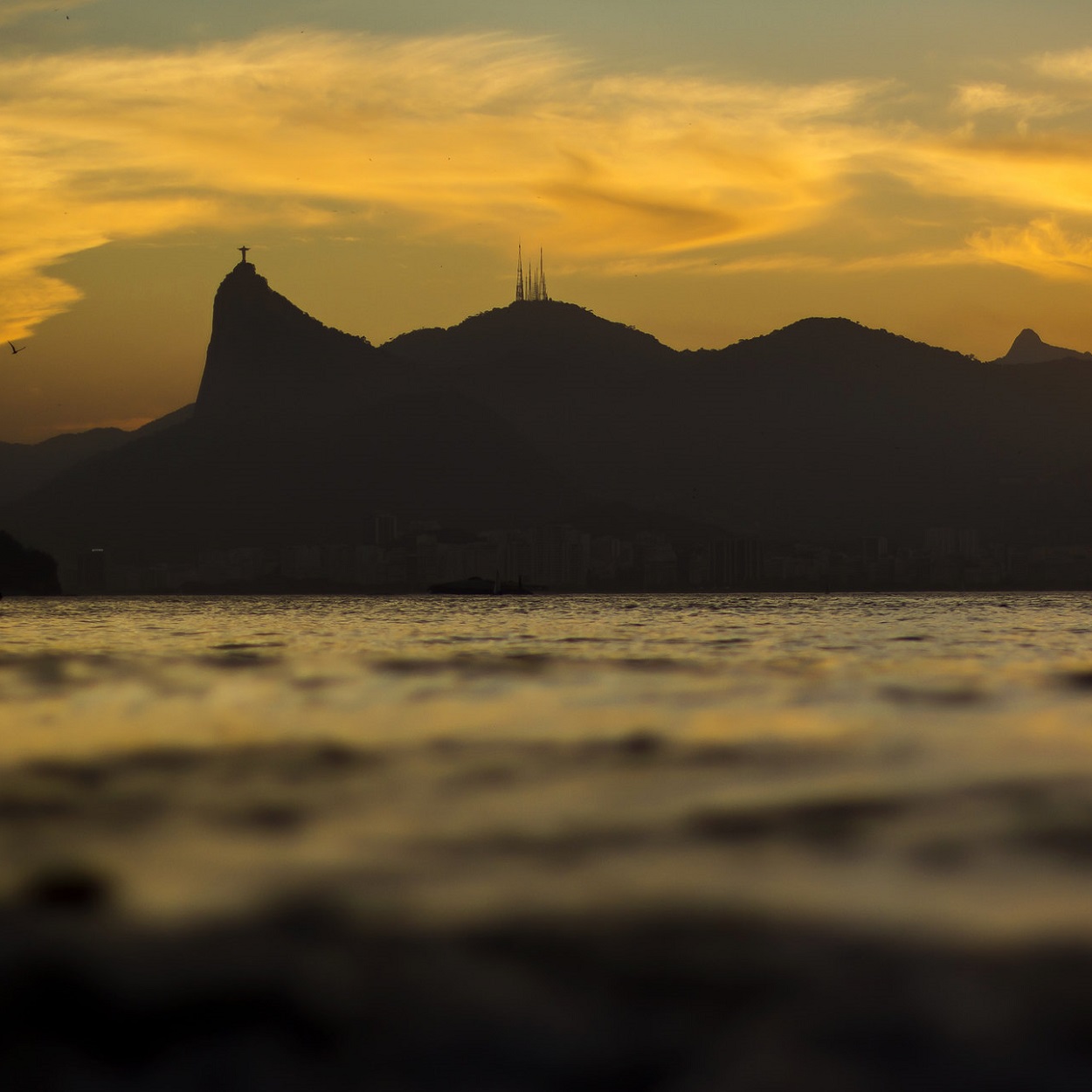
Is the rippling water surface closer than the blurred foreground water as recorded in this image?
No

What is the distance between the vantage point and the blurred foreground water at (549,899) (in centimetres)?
908

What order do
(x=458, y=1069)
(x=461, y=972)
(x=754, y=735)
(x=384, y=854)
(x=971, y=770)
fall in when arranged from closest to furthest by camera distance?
(x=458, y=1069), (x=461, y=972), (x=384, y=854), (x=971, y=770), (x=754, y=735)

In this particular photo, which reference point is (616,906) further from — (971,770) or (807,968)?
(971,770)

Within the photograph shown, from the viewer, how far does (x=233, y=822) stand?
17.6m

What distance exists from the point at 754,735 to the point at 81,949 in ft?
57.9

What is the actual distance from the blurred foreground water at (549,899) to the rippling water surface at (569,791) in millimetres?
87

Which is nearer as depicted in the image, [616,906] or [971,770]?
[616,906]

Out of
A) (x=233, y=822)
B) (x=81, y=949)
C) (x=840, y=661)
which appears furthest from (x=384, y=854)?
(x=840, y=661)

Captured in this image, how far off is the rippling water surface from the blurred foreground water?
0.29 feet

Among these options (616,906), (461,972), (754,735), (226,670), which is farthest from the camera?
(226,670)

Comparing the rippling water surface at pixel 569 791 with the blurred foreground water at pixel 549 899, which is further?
the rippling water surface at pixel 569 791

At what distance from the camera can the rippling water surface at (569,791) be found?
13656 millimetres

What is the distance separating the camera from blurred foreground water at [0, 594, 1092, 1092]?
9.08 m

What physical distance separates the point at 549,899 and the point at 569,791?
22.8 feet
